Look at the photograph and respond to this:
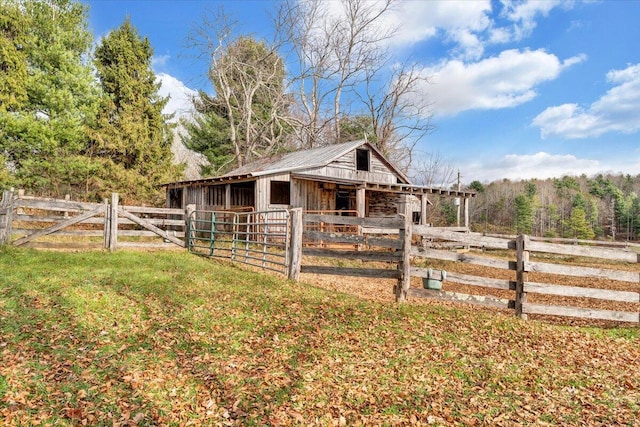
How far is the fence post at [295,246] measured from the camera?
944 cm

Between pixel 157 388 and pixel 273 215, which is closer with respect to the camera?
pixel 157 388

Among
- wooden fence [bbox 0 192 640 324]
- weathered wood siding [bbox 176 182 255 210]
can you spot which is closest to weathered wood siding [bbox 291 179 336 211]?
weathered wood siding [bbox 176 182 255 210]

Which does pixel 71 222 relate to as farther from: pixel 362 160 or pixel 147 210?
pixel 362 160

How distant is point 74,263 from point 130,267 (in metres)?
1.40

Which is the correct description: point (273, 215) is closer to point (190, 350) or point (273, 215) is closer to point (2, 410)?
point (190, 350)

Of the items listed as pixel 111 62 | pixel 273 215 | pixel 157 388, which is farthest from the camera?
pixel 111 62

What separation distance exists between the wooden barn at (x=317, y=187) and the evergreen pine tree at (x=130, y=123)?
1.96 m

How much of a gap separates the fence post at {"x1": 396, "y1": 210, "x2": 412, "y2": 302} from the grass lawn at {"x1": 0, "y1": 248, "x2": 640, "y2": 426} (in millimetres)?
623

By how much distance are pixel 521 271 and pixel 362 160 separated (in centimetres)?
1713

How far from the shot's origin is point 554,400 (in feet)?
14.4

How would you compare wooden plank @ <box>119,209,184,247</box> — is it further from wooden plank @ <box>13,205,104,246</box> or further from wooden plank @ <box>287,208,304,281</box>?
wooden plank @ <box>287,208,304,281</box>

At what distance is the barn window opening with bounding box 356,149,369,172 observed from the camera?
23.5m

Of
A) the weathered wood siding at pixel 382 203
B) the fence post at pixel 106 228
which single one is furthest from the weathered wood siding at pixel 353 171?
the fence post at pixel 106 228

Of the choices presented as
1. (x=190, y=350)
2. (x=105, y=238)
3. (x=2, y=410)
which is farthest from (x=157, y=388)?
(x=105, y=238)
